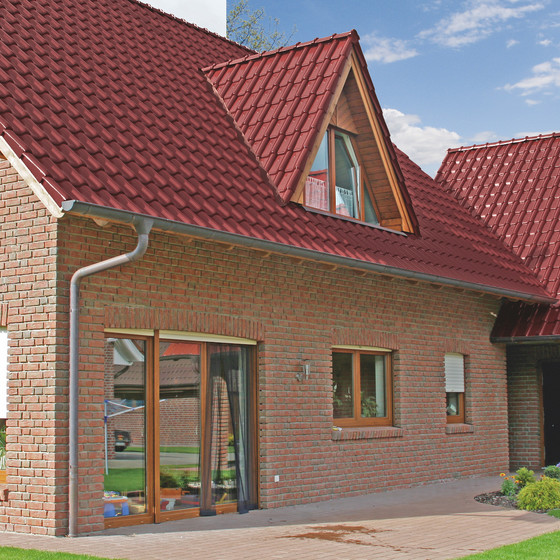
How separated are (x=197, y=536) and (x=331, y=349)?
4360mm

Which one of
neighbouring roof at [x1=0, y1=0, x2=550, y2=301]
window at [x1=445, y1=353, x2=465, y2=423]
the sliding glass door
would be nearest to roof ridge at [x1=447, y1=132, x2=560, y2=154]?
neighbouring roof at [x1=0, y1=0, x2=550, y2=301]

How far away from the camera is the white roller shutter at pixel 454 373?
15.8 metres

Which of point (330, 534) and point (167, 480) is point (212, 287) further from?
point (330, 534)

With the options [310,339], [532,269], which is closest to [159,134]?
[310,339]

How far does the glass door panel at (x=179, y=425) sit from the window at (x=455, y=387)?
249 inches

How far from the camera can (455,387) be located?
16.0 meters

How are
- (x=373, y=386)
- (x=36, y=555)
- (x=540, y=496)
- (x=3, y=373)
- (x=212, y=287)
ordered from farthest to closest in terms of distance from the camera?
(x=373, y=386) → (x=540, y=496) → (x=212, y=287) → (x=3, y=373) → (x=36, y=555)

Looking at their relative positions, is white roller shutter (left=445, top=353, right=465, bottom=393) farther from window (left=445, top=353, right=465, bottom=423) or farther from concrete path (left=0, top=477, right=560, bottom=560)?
concrete path (left=0, top=477, right=560, bottom=560)

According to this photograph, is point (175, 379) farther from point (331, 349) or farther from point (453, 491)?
point (453, 491)

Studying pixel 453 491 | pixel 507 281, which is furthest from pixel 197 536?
pixel 507 281

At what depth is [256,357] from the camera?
11.7 meters

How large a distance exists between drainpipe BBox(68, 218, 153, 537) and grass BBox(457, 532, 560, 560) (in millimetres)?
3749

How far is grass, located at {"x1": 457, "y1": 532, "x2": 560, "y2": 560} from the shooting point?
26.0 ft

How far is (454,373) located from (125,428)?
7.86m
